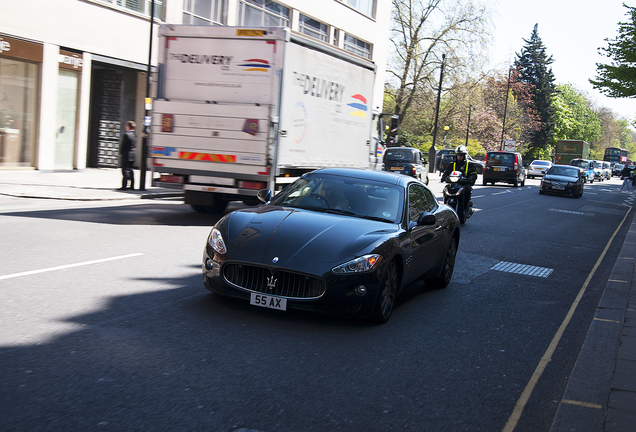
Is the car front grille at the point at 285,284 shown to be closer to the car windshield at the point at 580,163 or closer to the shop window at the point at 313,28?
the shop window at the point at 313,28

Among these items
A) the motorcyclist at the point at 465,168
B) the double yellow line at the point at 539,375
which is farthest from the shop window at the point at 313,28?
the double yellow line at the point at 539,375

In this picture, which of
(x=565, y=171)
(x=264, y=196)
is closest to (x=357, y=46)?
(x=565, y=171)

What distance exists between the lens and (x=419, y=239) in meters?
7.03

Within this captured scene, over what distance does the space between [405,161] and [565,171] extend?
8.95 metres

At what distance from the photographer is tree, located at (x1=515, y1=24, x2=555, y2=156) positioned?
89.3m

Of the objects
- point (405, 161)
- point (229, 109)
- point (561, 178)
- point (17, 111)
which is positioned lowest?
point (561, 178)

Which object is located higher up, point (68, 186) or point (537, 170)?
point (537, 170)

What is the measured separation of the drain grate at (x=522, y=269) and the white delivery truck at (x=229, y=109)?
15.1 ft

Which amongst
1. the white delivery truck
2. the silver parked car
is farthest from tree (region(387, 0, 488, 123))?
the white delivery truck

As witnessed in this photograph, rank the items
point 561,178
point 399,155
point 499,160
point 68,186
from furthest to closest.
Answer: point 499,160, point 561,178, point 399,155, point 68,186

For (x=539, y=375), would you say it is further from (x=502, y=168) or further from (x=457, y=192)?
(x=502, y=168)

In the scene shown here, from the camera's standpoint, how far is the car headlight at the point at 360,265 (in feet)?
18.6

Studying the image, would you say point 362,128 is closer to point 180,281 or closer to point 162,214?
point 162,214

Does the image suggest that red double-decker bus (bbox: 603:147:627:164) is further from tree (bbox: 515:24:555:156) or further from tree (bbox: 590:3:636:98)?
tree (bbox: 590:3:636:98)
